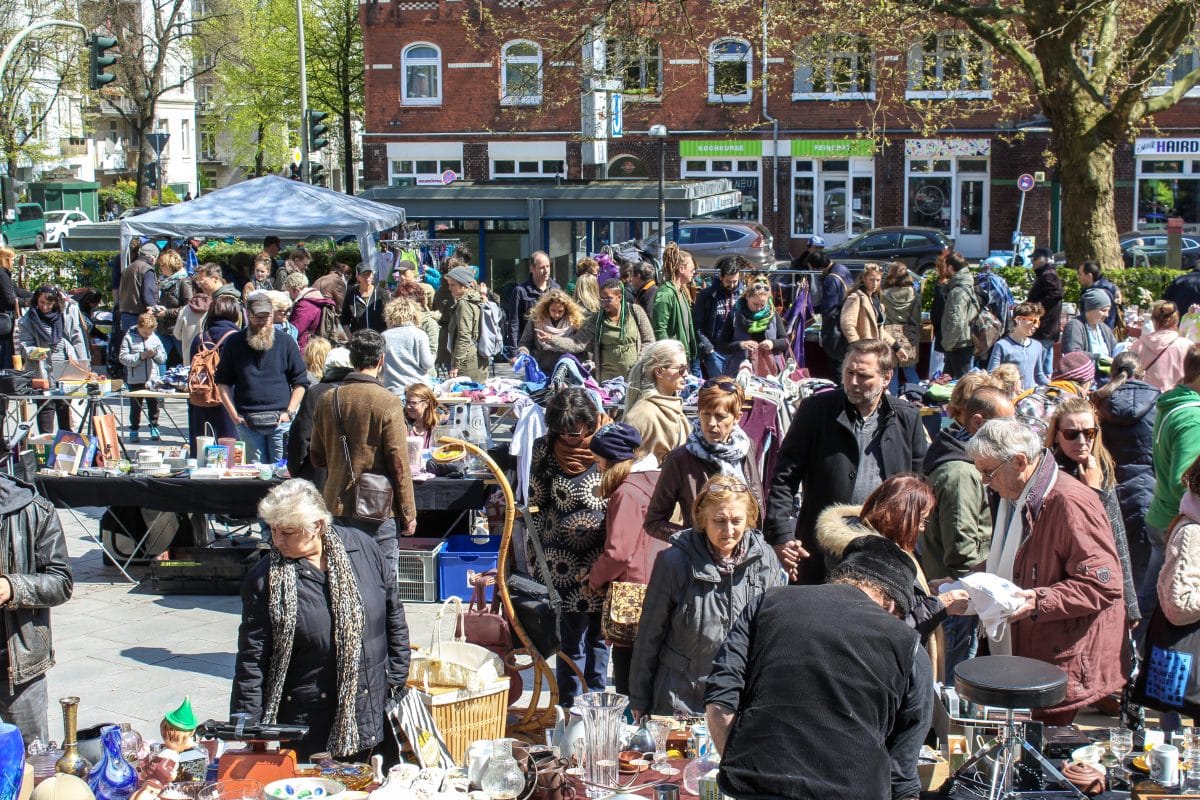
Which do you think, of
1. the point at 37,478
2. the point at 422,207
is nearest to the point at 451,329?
the point at 37,478

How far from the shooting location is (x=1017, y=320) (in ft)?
35.3

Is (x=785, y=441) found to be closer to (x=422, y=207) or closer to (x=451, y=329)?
(x=451, y=329)

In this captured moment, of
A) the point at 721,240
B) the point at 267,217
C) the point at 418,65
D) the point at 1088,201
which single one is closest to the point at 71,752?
the point at 267,217

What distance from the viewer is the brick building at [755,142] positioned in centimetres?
3359

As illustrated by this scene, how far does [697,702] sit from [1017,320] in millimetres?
6902

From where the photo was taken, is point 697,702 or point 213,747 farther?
point 697,702

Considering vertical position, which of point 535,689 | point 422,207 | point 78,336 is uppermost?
point 422,207

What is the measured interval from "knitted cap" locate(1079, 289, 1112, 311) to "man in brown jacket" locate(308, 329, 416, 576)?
23.8 feet

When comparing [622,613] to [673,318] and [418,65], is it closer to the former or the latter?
[673,318]

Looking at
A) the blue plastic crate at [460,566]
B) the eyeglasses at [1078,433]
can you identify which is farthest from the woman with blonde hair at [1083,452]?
the blue plastic crate at [460,566]

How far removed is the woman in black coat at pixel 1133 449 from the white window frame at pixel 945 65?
11.5 metres

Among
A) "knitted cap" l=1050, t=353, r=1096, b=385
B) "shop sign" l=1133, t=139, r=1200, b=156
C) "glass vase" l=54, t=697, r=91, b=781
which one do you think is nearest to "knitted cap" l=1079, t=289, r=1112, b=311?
"knitted cap" l=1050, t=353, r=1096, b=385

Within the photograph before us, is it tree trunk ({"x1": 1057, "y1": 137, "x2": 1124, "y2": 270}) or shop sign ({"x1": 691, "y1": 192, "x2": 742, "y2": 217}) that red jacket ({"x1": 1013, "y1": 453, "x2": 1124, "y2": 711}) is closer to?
tree trunk ({"x1": 1057, "y1": 137, "x2": 1124, "y2": 270})

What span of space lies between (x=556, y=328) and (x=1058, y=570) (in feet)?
20.4
